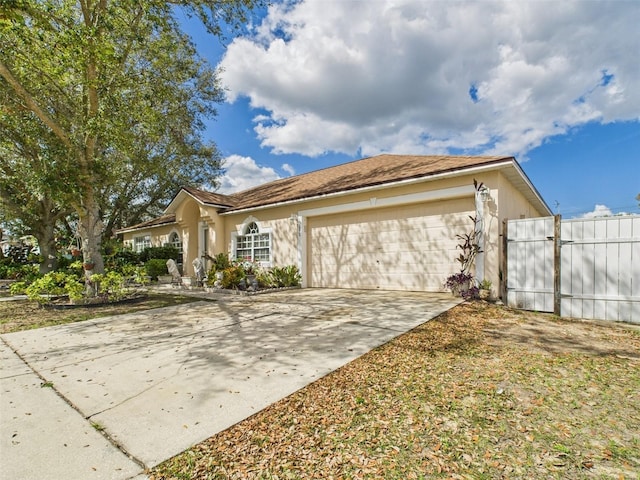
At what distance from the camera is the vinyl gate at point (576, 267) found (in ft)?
18.9

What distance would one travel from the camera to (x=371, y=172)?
37.7ft

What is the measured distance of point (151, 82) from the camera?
31.8 feet

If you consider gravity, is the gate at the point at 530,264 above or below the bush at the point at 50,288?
above

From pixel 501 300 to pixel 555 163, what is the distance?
1856 centimetres

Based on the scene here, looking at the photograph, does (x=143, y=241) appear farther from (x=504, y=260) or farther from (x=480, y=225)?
(x=504, y=260)

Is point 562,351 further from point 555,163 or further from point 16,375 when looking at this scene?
point 555,163

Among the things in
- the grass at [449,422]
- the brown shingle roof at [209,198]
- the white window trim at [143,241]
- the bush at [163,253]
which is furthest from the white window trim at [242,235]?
the white window trim at [143,241]

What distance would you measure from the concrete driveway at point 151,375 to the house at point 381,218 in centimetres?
258

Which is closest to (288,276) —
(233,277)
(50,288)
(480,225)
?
(233,277)

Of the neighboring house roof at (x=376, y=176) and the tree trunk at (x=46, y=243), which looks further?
the tree trunk at (x=46, y=243)

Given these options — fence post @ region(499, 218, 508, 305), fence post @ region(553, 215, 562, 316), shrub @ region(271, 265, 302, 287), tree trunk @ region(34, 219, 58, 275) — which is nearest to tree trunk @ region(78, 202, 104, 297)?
shrub @ region(271, 265, 302, 287)

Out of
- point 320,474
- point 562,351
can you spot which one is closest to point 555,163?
point 562,351

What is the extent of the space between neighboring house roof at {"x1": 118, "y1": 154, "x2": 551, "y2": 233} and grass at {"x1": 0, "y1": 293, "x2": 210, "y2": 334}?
562 cm

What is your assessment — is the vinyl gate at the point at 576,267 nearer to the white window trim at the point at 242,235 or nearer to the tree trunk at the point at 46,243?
the white window trim at the point at 242,235
